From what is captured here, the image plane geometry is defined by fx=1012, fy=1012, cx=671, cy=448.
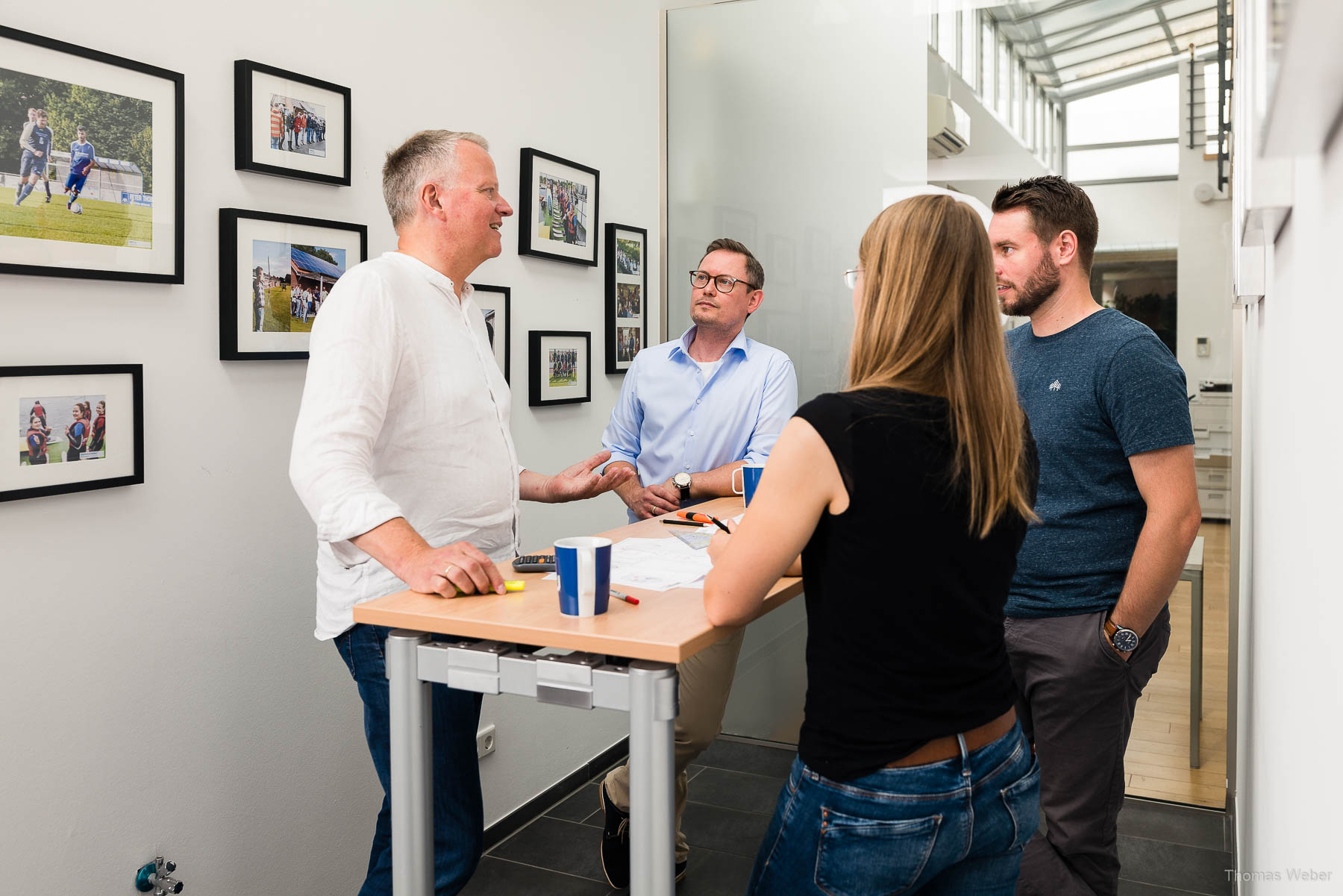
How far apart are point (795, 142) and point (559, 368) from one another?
4.13 feet

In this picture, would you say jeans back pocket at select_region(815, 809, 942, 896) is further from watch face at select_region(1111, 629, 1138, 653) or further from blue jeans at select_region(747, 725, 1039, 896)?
watch face at select_region(1111, 629, 1138, 653)

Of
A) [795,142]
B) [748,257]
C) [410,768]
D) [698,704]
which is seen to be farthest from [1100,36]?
[410,768]

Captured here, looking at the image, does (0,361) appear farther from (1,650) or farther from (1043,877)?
(1043,877)

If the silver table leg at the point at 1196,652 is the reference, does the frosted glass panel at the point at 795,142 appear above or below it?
above

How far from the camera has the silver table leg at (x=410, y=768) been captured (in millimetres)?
1544

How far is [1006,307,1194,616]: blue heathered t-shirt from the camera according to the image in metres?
1.94

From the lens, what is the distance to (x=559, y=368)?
3.32 metres

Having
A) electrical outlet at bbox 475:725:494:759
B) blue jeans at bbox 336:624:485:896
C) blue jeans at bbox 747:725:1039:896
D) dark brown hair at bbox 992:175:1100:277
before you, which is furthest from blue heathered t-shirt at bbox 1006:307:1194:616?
electrical outlet at bbox 475:725:494:759

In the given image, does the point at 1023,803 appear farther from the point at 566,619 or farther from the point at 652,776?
the point at 566,619

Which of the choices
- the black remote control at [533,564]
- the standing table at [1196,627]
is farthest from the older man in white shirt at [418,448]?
the standing table at [1196,627]

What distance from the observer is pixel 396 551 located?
63.0 inches

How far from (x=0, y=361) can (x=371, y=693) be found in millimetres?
844

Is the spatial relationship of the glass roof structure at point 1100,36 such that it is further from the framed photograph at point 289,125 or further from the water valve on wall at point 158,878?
the water valve on wall at point 158,878

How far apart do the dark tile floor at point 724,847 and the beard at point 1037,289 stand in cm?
166
